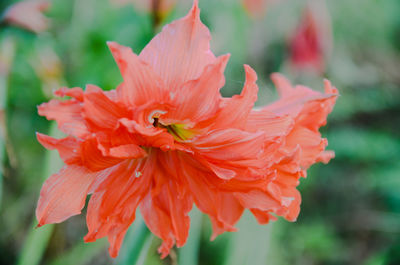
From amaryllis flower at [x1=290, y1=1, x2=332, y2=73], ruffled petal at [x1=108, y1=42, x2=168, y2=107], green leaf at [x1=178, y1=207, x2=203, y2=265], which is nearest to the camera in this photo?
ruffled petal at [x1=108, y1=42, x2=168, y2=107]

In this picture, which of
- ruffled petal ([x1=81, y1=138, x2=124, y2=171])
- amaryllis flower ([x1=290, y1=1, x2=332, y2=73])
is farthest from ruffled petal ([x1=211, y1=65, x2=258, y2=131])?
amaryllis flower ([x1=290, y1=1, x2=332, y2=73])

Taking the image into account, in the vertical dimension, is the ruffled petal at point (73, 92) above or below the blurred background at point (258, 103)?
above

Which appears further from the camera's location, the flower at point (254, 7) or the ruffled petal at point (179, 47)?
the flower at point (254, 7)

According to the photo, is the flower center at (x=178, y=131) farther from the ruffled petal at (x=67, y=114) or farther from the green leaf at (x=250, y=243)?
the green leaf at (x=250, y=243)

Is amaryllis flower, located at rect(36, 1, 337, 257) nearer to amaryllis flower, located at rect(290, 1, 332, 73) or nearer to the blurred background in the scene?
the blurred background

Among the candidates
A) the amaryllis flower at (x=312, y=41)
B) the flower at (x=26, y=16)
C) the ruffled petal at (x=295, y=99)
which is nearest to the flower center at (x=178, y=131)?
the ruffled petal at (x=295, y=99)

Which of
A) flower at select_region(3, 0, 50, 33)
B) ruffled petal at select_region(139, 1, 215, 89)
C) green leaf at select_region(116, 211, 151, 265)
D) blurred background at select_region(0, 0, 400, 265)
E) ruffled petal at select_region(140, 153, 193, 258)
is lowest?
blurred background at select_region(0, 0, 400, 265)

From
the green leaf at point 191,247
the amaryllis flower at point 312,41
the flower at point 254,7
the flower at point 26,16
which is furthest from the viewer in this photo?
the flower at point 254,7

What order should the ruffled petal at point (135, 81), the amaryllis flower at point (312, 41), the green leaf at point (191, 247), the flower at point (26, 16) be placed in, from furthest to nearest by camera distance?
1. the amaryllis flower at point (312, 41)
2. the flower at point (26, 16)
3. the green leaf at point (191, 247)
4. the ruffled petal at point (135, 81)

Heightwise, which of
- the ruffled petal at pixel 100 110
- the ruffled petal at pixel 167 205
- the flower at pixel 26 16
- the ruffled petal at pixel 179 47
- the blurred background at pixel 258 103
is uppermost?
the ruffled petal at pixel 179 47
